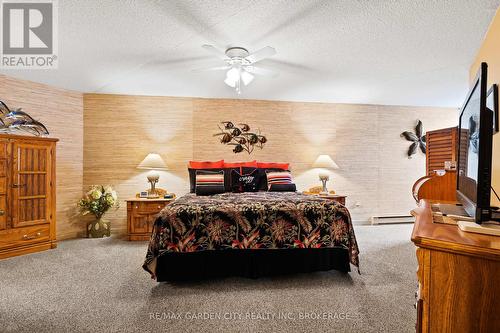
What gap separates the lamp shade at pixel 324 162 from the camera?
4469 millimetres

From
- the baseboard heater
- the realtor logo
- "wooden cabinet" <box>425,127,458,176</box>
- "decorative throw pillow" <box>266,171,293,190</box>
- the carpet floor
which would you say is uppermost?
the realtor logo

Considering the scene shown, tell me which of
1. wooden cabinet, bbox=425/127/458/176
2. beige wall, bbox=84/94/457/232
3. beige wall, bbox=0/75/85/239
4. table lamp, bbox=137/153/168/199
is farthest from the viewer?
beige wall, bbox=84/94/457/232

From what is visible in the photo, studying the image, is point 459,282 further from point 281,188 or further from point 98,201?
point 98,201

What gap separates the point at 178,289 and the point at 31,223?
2383mm

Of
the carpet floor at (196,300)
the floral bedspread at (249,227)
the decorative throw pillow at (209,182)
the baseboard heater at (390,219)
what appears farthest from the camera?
the baseboard heater at (390,219)

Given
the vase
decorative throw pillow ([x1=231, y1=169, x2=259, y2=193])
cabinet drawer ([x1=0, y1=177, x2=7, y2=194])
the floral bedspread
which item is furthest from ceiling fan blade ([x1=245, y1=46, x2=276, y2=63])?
the vase

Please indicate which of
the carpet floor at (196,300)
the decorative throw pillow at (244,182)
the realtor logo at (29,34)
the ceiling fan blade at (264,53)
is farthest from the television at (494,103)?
the realtor logo at (29,34)

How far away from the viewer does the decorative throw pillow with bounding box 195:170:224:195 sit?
3423 mm

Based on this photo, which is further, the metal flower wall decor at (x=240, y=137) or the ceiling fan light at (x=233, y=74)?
the metal flower wall decor at (x=240, y=137)

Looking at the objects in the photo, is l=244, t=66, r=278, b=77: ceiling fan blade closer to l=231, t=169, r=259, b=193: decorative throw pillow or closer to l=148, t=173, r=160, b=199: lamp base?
l=231, t=169, r=259, b=193: decorative throw pillow

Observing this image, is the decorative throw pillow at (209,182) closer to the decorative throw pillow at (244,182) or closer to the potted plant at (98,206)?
the decorative throw pillow at (244,182)

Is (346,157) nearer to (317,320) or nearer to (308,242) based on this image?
(308,242)

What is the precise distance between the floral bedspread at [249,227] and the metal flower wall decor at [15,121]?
101 inches

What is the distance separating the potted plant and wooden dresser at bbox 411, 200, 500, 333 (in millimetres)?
4104
